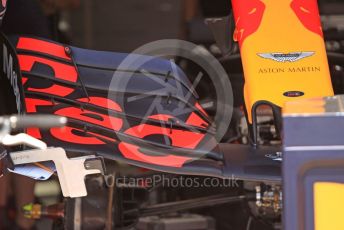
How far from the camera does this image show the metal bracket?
2.22m

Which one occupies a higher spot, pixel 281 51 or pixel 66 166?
pixel 281 51

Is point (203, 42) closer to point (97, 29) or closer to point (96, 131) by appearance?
point (96, 131)

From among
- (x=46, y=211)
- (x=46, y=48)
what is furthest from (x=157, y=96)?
(x=46, y=211)

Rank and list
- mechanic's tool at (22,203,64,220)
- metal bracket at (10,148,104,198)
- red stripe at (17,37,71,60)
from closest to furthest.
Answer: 1. metal bracket at (10,148,104,198)
2. red stripe at (17,37,71,60)
3. mechanic's tool at (22,203,64,220)

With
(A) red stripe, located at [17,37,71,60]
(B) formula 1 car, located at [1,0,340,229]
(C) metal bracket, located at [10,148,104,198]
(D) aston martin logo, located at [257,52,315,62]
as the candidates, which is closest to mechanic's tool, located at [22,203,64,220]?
(B) formula 1 car, located at [1,0,340,229]

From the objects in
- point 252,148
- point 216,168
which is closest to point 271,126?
point 252,148

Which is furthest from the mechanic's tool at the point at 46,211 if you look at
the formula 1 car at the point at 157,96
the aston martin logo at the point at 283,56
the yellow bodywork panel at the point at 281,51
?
the aston martin logo at the point at 283,56

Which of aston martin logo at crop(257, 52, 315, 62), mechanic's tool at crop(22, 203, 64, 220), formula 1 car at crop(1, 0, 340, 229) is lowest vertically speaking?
mechanic's tool at crop(22, 203, 64, 220)

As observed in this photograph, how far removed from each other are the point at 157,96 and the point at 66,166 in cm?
37

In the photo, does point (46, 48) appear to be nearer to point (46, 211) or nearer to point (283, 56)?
point (46, 211)

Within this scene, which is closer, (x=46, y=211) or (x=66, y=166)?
(x=66, y=166)

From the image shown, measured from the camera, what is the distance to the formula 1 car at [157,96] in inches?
90.1

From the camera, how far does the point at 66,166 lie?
222 centimetres

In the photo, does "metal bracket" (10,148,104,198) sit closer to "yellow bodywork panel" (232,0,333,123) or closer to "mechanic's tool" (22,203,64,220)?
"mechanic's tool" (22,203,64,220)
